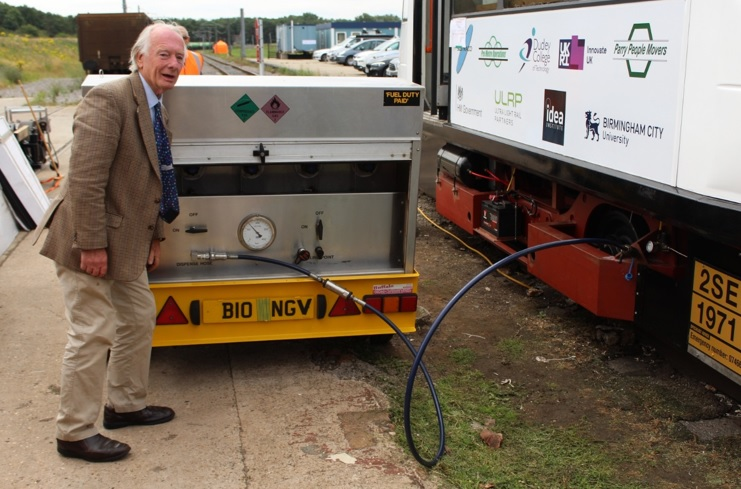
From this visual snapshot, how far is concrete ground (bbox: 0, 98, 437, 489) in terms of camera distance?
3.76m

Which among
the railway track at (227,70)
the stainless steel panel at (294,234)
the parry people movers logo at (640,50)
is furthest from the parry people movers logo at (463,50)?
the railway track at (227,70)

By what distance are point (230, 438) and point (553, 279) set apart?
2.64 metres

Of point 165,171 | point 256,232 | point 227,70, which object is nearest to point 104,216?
point 165,171

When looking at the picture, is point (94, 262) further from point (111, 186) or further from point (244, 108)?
point (244, 108)

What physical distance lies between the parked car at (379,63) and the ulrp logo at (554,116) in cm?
2980

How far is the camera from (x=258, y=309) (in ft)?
15.6

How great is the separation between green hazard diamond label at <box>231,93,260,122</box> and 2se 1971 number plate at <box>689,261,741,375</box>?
8.06 feet

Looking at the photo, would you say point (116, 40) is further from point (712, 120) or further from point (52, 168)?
point (712, 120)

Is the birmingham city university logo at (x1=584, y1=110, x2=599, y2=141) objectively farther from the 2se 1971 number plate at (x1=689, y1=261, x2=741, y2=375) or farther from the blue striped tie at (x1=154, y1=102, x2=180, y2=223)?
the blue striped tie at (x1=154, y1=102, x2=180, y2=223)

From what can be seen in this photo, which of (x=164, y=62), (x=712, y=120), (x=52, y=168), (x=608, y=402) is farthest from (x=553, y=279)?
(x=52, y=168)

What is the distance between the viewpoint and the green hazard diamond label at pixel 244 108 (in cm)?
442

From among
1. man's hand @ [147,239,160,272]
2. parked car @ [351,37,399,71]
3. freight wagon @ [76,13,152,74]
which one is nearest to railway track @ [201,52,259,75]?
freight wagon @ [76,13,152,74]

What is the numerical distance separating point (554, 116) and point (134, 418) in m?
3.18

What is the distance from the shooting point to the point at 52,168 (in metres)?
11.7
